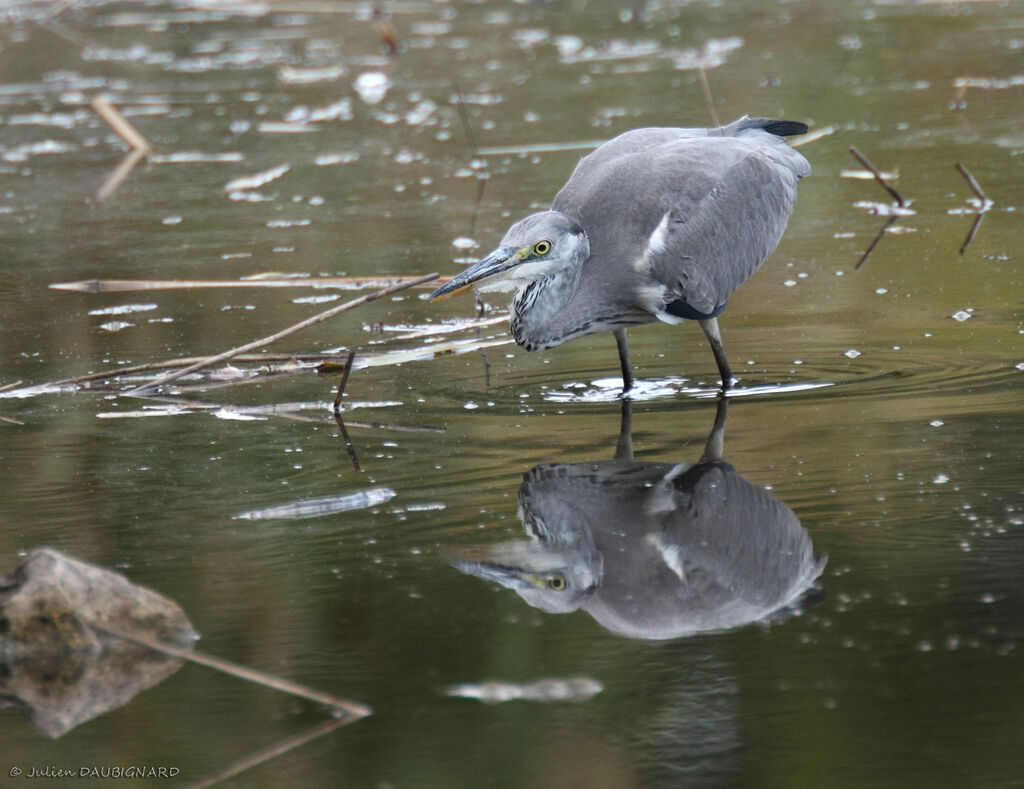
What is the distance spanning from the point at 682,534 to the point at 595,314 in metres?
1.58

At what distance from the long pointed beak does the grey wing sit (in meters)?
0.58

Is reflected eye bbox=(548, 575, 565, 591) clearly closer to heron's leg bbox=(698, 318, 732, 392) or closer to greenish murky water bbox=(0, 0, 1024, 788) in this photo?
greenish murky water bbox=(0, 0, 1024, 788)

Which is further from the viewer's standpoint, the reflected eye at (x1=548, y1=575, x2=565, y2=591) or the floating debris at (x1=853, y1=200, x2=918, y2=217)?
the floating debris at (x1=853, y1=200, x2=918, y2=217)

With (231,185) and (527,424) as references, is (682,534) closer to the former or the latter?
(527,424)

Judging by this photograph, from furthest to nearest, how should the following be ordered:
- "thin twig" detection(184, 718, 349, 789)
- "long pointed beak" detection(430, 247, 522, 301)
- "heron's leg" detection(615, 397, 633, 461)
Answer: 1. "long pointed beak" detection(430, 247, 522, 301)
2. "heron's leg" detection(615, 397, 633, 461)
3. "thin twig" detection(184, 718, 349, 789)

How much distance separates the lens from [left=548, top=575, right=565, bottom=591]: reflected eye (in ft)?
11.9

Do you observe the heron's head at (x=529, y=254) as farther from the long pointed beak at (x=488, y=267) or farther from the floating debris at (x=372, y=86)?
the floating debris at (x=372, y=86)

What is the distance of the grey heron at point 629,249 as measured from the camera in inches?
203

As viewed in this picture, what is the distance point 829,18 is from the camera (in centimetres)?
1405

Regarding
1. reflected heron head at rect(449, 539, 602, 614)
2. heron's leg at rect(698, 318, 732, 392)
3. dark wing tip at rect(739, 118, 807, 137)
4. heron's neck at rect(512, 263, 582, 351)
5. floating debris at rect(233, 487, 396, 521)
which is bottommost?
heron's leg at rect(698, 318, 732, 392)

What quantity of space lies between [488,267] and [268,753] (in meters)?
2.43

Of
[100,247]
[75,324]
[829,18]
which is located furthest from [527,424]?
[829,18]

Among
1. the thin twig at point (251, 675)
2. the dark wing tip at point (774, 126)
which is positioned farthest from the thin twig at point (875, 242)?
the thin twig at point (251, 675)

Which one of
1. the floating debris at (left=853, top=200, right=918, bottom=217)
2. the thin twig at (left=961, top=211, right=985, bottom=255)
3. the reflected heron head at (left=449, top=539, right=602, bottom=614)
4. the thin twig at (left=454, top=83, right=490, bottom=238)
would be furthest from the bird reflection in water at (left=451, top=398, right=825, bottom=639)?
the floating debris at (left=853, top=200, right=918, bottom=217)
